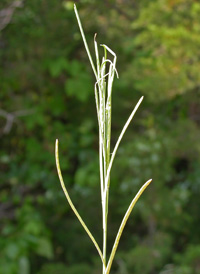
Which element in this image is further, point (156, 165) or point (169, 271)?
point (156, 165)

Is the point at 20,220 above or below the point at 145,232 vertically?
above

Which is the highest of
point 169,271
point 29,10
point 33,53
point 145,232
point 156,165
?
point 29,10

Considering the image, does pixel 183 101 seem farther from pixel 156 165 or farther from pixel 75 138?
pixel 75 138

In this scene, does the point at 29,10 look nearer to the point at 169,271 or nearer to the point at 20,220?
the point at 20,220

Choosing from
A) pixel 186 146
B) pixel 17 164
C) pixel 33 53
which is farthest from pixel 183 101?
pixel 17 164

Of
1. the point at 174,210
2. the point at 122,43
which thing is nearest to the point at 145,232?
the point at 174,210

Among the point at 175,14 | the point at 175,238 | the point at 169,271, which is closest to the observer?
the point at 175,14

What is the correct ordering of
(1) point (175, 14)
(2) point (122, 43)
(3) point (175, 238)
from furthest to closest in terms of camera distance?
(3) point (175, 238) → (2) point (122, 43) → (1) point (175, 14)
